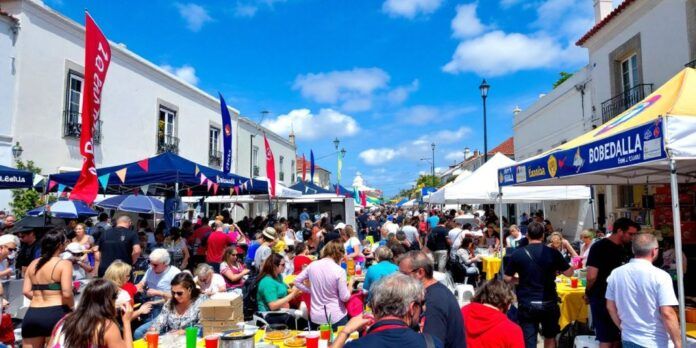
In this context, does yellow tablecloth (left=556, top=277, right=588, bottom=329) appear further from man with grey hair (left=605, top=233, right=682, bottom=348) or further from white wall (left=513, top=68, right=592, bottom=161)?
white wall (left=513, top=68, right=592, bottom=161)

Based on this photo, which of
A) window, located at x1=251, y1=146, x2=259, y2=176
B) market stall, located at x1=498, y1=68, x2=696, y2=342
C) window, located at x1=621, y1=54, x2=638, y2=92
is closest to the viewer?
market stall, located at x1=498, y1=68, x2=696, y2=342

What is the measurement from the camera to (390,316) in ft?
7.18

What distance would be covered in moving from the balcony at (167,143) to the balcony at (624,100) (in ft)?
51.6

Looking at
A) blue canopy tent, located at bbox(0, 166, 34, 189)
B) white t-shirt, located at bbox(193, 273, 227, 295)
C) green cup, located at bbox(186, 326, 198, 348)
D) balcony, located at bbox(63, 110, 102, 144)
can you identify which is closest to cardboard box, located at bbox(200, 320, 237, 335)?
green cup, located at bbox(186, 326, 198, 348)

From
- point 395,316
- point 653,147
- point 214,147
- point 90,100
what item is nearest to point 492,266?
point 653,147

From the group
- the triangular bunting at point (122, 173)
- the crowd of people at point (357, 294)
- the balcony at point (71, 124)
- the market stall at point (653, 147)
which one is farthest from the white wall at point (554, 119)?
the balcony at point (71, 124)

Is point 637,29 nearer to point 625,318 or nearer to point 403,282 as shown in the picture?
point 625,318

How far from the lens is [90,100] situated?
6414mm

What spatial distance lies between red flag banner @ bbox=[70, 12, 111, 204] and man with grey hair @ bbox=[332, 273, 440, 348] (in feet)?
16.5

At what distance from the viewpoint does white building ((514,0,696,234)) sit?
10727 mm

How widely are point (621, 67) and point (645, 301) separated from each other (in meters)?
12.6

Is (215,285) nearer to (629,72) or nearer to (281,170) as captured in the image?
(629,72)

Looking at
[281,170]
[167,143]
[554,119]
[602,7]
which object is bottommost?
[167,143]

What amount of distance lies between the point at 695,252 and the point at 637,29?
6.72 metres
